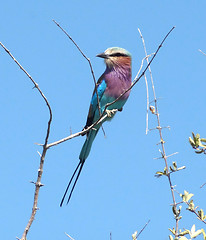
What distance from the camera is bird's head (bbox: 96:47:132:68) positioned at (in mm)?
5621

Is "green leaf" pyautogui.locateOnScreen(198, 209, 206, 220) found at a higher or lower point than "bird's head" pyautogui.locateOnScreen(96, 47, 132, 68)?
lower

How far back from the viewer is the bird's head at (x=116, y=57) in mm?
5621

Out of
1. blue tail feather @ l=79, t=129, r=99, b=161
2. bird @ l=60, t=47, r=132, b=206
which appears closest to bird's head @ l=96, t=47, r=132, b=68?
bird @ l=60, t=47, r=132, b=206

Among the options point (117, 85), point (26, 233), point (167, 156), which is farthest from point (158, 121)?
point (117, 85)

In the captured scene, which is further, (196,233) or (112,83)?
(112,83)

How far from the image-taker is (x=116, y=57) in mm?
5656

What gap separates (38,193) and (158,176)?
0.70 metres

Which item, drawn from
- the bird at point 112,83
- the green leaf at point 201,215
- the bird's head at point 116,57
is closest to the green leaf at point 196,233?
the green leaf at point 201,215

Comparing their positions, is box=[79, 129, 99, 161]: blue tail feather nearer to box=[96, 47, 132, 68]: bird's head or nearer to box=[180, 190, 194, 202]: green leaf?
box=[96, 47, 132, 68]: bird's head

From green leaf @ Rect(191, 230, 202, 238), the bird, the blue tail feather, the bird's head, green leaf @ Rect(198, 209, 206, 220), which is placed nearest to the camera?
green leaf @ Rect(191, 230, 202, 238)

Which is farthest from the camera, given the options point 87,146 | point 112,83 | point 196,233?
point 112,83

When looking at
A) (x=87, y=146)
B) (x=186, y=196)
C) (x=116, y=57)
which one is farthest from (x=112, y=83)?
(x=186, y=196)

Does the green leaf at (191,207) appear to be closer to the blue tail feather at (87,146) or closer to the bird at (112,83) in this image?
the blue tail feather at (87,146)

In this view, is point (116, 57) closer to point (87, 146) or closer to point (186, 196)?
point (87, 146)
